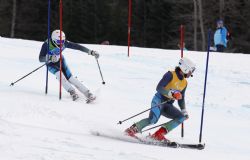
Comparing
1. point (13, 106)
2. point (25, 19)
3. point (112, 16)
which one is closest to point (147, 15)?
point (112, 16)

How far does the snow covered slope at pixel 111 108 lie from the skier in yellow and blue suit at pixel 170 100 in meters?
0.40

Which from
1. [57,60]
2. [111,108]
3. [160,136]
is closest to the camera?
[160,136]

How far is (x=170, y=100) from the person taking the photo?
8414 millimetres

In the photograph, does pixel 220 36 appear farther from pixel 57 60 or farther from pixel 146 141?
pixel 146 141

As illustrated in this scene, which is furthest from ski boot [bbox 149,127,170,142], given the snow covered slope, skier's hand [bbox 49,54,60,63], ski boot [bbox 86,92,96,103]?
skier's hand [bbox 49,54,60,63]

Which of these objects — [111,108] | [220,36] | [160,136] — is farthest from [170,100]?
[220,36]

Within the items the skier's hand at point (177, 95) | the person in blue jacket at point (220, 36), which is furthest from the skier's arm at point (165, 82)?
the person in blue jacket at point (220, 36)

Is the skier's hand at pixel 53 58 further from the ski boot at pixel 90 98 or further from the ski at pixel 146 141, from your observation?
the ski at pixel 146 141

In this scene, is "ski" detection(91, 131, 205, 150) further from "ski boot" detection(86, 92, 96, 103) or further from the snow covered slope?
"ski boot" detection(86, 92, 96, 103)

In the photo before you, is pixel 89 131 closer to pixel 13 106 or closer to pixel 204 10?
pixel 13 106

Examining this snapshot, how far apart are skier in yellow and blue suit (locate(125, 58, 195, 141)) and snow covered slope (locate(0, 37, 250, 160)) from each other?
40 cm

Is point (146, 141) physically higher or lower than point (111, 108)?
lower

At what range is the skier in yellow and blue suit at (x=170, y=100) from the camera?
27.0 ft

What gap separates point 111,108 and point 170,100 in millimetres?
2199
